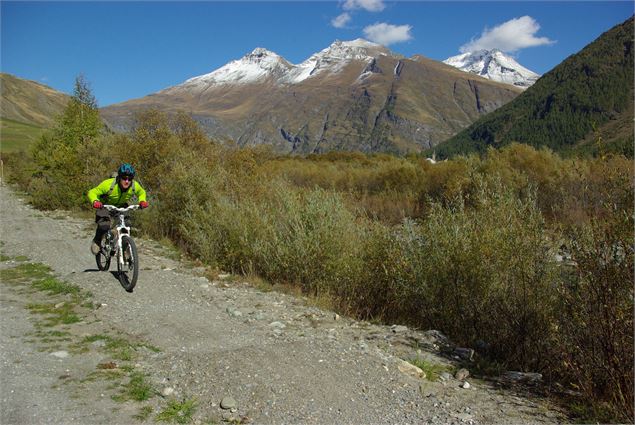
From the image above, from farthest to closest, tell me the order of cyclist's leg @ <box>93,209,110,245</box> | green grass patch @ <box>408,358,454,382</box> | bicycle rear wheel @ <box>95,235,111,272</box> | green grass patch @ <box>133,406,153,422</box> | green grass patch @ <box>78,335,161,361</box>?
1. bicycle rear wheel @ <box>95,235,111,272</box>
2. cyclist's leg @ <box>93,209,110,245</box>
3. green grass patch @ <box>78,335,161,361</box>
4. green grass patch @ <box>408,358,454,382</box>
5. green grass patch @ <box>133,406,153,422</box>

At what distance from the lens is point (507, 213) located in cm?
673

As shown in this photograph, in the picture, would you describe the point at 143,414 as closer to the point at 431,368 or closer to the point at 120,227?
the point at 431,368

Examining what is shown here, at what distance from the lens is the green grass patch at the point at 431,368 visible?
533 cm

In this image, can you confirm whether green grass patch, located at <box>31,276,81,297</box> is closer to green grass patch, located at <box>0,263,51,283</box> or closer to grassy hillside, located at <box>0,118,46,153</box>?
green grass patch, located at <box>0,263,51,283</box>

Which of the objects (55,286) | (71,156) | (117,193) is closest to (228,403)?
(117,193)

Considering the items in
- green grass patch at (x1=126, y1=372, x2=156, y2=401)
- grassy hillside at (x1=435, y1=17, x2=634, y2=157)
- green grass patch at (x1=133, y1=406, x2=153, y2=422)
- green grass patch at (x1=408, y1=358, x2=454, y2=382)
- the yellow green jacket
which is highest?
grassy hillside at (x1=435, y1=17, x2=634, y2=157)

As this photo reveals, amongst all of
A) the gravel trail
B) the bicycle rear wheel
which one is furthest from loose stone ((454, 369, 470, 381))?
the bicycle rear wheel

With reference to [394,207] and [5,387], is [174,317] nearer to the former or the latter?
[5,387]

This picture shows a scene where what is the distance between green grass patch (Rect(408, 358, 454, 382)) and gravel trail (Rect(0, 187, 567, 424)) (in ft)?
0.37

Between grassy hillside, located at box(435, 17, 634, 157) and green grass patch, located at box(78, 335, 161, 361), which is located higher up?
grassy hillside, located at box(435, 17, 634, 157)

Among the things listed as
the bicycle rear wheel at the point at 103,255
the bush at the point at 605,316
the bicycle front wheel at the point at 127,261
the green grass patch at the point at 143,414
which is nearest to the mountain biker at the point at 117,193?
the bicycle rear wheel at the point at 103,255

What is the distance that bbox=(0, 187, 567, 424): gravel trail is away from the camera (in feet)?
→ 14.5

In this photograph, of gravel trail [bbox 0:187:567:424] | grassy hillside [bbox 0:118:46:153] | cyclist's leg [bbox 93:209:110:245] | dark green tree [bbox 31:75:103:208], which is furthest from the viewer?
grassy hillside [bbox 0:118:46:153]

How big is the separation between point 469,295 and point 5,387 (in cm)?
585
